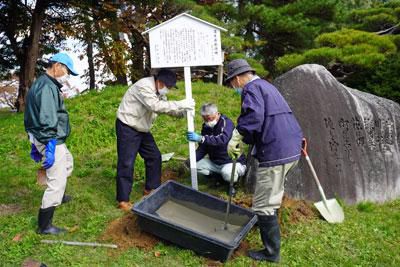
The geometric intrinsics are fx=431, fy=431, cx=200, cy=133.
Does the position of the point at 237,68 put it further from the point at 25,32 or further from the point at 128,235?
the point at 25,32

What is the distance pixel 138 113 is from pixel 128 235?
162 centimetres

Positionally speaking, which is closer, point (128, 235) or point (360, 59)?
point (128, 235)

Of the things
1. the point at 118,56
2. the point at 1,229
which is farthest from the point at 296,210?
the point at 118,56

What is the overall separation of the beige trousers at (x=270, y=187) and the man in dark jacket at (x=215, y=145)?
152 cm

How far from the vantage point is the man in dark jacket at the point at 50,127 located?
15.8 ft

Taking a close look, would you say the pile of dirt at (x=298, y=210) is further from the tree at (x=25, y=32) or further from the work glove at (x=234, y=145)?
the tree at (x=25, y=32)

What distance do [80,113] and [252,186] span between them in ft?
20.2

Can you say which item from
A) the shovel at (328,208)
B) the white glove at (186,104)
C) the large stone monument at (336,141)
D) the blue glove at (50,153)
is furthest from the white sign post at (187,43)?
the blue glove at (50,153)

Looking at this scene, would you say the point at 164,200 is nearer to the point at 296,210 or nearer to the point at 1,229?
the point at 296,210

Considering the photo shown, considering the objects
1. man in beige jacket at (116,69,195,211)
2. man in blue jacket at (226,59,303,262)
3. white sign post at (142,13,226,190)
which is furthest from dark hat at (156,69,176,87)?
man in blue jacket at (226,59,303,262)

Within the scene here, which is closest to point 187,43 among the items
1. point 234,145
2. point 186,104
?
point 186,104

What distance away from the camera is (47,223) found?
519 cm

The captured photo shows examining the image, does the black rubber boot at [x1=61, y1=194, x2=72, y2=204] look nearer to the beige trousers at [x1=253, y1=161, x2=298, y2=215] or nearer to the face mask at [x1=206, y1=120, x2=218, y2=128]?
the face mask at [x1=206, y1=120, x2=218, y2=128]

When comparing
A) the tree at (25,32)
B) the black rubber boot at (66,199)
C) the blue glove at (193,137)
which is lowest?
the black rubber boot at (66,199)
